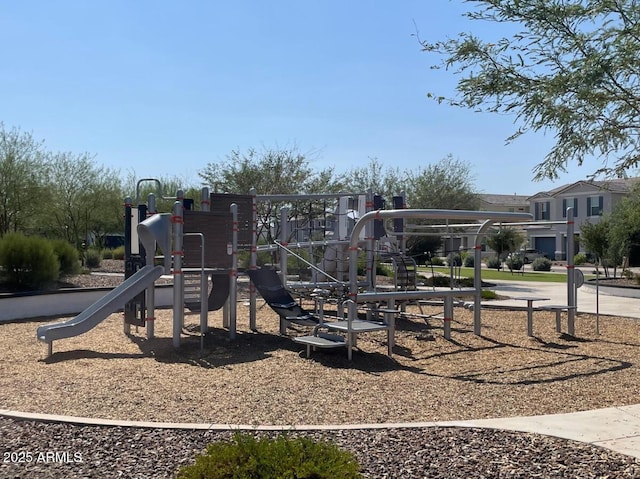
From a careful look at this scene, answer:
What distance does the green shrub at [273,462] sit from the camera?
11.8 ft

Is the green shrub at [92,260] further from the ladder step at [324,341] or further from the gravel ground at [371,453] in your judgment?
the gravel ground at [371,453]

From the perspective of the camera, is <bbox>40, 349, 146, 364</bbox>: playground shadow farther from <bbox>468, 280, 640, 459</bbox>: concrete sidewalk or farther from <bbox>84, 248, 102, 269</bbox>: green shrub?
<bbox>84, 248, 102, 269</bbox>: green shrub

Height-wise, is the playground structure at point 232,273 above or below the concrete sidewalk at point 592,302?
above

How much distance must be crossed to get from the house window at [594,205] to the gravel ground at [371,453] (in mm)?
52087

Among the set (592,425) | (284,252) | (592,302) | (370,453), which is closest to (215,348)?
(284,252)

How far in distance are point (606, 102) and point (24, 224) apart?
21.9 m

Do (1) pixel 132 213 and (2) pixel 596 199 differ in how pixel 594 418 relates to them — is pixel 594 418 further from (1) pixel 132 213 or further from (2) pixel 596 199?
(2) pixel 596 199

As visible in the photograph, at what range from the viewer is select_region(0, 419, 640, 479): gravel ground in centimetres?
439

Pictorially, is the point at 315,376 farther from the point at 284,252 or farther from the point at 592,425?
the point at 284,252

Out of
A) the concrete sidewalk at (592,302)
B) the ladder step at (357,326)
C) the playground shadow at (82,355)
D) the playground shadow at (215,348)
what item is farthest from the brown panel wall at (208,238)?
the concrete sidewalk at (592,302)

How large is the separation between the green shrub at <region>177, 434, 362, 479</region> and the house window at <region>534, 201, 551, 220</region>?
57.8 m

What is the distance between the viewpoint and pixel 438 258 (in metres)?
46.7

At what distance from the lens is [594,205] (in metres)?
53.7

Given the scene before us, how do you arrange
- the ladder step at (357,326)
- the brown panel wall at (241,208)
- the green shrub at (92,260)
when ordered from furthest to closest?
the green shrub at (92,260) < the brown panel wall at (241,208) < the ladder step at (357,326)
